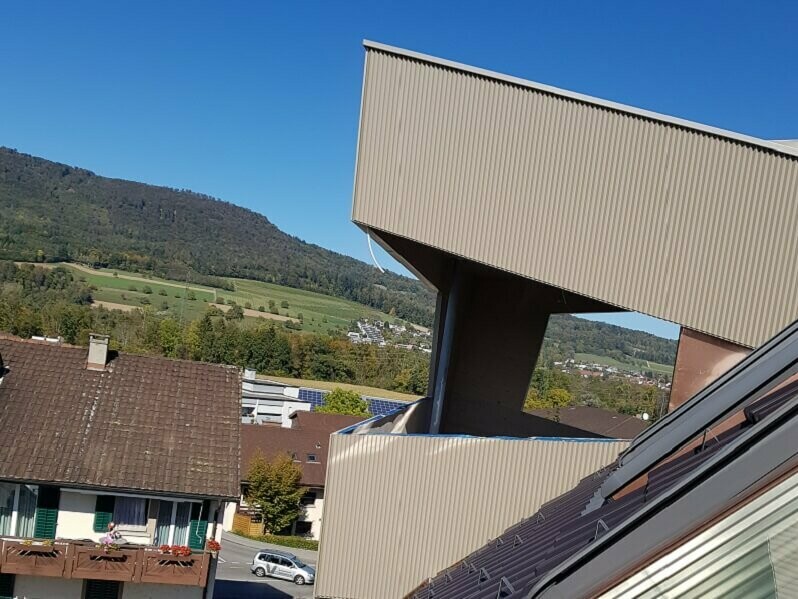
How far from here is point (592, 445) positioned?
1102cm

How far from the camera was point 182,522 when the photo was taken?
17812 millimetres

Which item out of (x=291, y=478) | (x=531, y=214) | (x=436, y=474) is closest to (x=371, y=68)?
(x=531, y=214)

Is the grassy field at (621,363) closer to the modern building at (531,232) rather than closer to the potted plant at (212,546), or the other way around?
the potted plant at (212,546)

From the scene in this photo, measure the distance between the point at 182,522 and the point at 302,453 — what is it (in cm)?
2718

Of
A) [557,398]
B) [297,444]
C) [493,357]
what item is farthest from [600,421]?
[557,398]

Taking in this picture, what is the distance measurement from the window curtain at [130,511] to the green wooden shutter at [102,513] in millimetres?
159

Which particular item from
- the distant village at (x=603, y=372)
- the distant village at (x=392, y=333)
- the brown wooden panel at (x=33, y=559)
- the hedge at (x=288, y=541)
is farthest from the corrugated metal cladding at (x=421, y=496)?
the distant village at (x=392, y=333)

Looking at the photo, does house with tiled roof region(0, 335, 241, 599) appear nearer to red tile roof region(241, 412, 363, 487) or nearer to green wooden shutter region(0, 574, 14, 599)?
green wooden shutter region(0, 574, 14, 599)

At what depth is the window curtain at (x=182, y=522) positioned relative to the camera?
17781mm

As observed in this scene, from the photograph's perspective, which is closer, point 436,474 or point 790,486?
point 790,486

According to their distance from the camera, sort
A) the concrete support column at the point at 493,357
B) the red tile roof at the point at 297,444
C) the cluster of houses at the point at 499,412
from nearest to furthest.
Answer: the cluster of houses at the point at 499,412 < the concrete support column at the point at 493,357 < the red tile roof at the point at 297,444

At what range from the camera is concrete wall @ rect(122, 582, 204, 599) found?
56.7 feet

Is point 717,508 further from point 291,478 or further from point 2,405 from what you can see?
point 291,478

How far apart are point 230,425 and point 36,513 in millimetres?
4513
